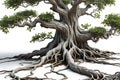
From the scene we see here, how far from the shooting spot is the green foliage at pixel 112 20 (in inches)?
436

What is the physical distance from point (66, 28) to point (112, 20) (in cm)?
129

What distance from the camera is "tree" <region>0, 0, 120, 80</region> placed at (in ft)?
35.8

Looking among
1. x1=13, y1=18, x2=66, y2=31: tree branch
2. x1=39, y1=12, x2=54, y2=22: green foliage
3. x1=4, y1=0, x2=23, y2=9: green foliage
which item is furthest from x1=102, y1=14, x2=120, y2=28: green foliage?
x1=4, y1=0, x2=23, y2=9: green foliage

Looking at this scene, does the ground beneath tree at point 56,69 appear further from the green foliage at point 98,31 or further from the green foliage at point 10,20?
the green foliage at point 10,20

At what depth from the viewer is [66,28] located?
1148 cm

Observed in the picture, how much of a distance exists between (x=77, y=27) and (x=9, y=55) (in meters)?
2.32

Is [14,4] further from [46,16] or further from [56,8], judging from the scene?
[56,8]

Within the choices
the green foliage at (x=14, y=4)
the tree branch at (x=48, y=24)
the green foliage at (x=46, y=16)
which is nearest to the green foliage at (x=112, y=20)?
the tree branch at (x=48, y=24)

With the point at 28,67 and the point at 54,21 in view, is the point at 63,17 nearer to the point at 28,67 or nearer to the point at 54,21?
the point at 54,21

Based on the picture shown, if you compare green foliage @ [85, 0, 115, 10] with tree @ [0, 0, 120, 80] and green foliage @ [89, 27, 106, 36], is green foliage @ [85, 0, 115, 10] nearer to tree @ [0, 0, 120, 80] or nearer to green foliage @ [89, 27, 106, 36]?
tree @ [0, 0, 120, 80]

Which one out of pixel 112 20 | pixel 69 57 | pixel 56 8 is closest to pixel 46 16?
pixel 56 8

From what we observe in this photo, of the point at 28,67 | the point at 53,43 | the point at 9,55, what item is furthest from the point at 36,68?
the point at 9,55

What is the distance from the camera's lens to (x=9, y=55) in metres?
12.7

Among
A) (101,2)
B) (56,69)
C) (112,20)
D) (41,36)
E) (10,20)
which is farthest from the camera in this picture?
(41,36)
